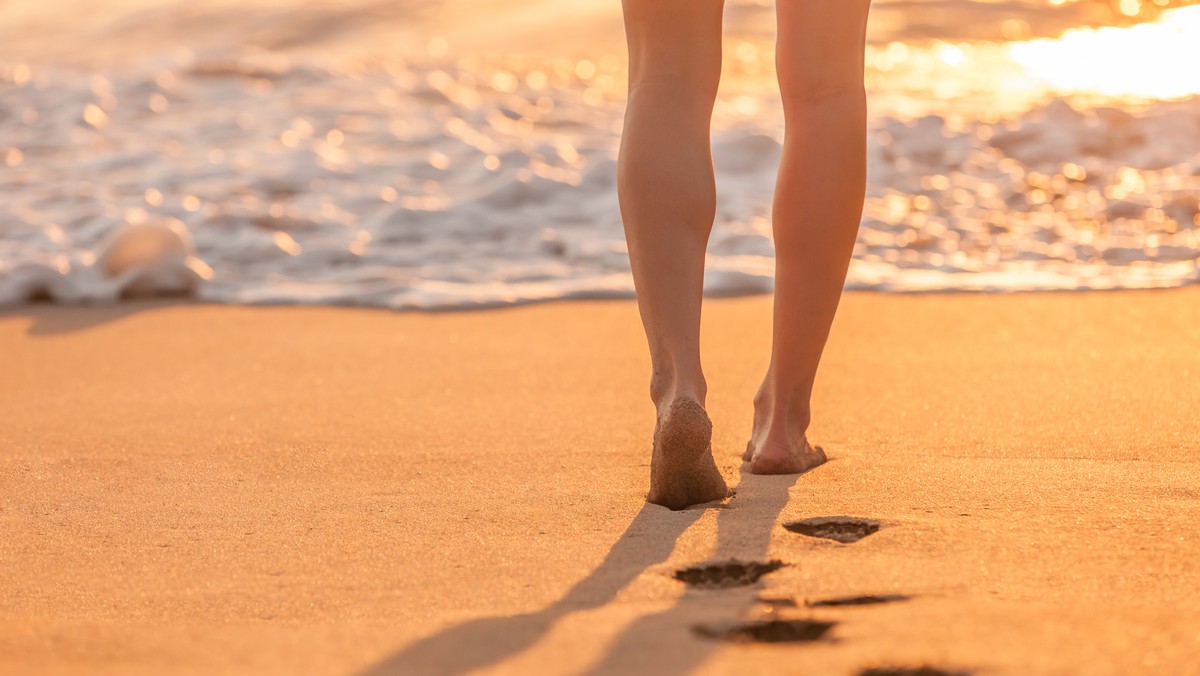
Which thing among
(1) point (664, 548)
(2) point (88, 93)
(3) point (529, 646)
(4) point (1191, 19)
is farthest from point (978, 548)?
(4) point (1191, 19)

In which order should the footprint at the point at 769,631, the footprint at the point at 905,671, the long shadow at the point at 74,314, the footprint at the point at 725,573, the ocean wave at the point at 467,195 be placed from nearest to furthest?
the footprint at the point at 905,671
the footprint at the point at 769,631
the footprint at the point at 725,573
the long shadow at the point at 74,314
the ocean wave at the point at 467,195

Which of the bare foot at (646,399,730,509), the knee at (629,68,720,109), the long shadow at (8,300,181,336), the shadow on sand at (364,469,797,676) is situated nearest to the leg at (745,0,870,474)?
the knee at (629,68,720,109)

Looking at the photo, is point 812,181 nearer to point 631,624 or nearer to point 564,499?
point 564,499

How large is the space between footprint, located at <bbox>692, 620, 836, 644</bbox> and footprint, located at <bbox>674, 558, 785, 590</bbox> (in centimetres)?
14

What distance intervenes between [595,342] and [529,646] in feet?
5.81

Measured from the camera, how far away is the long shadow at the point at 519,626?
1.13 metres

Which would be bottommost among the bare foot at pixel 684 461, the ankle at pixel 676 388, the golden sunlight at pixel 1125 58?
the bare foot at pixel 684 461

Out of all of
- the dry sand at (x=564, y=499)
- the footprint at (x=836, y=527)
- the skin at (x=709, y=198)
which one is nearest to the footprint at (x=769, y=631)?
the dry sand at (x=564, y=499)

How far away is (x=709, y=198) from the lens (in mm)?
1741

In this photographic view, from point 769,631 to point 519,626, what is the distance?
0.77 feet

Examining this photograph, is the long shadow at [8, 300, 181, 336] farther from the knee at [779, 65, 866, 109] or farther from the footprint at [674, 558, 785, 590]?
the footprint at [674, 558, 785, 590]

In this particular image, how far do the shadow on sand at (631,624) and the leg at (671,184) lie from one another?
0.13 meters

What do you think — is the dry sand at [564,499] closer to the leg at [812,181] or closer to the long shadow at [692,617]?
the long shadow at [692,617]

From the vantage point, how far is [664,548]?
1.47 meters
